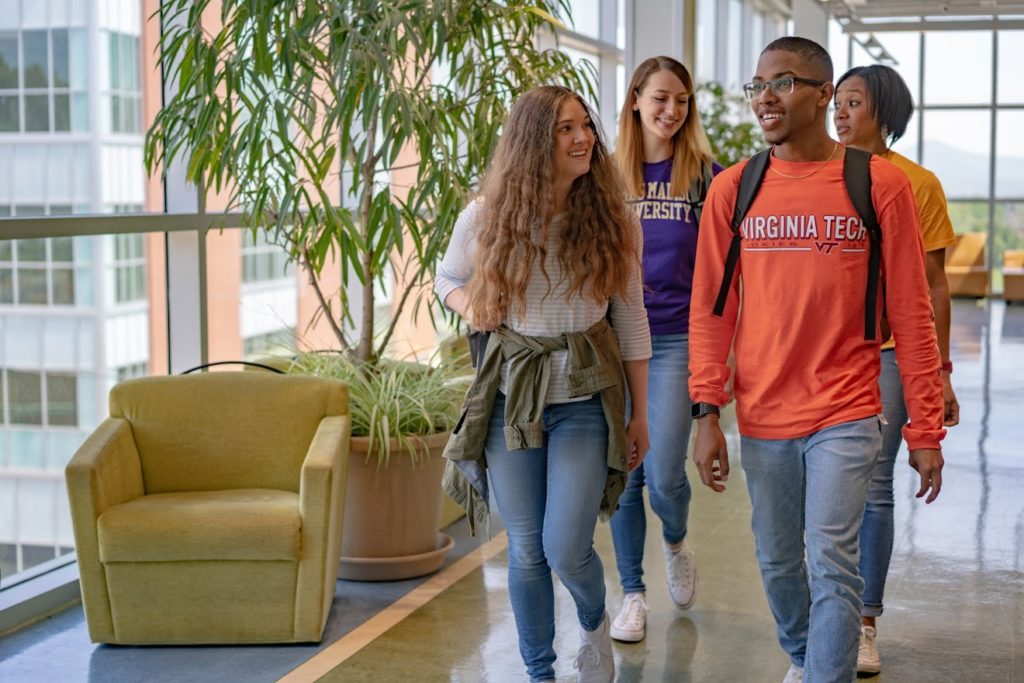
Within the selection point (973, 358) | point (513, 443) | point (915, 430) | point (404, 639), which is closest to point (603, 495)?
point (513, 443)

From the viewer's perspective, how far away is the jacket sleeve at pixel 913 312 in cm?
272

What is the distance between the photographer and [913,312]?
2742 mm

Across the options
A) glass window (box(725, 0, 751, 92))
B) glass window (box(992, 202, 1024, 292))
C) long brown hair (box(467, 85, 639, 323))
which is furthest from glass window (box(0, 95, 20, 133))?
glass window (box(992, 202, 1024, 292))

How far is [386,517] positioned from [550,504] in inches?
65.5

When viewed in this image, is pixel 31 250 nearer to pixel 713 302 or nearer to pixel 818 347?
pixel 713 302

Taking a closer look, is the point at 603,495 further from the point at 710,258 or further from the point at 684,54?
the point at 684,54

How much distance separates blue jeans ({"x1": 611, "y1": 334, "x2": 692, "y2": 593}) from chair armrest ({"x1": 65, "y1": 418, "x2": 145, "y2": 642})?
4.87 feet

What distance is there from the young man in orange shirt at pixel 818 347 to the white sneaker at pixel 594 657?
52 cm

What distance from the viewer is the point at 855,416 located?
2.69 m

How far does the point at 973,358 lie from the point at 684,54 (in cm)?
356

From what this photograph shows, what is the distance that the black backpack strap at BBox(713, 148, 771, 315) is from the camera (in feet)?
9.25

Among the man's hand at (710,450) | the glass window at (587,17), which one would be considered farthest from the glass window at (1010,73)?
the man's hand at (710,450)

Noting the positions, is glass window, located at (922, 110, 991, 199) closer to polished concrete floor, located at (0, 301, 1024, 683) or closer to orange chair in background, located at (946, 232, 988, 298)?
orange chair in background, located at (946, 232, 988, 298)

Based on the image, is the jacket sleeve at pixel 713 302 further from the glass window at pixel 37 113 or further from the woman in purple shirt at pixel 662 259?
the glass window at pixel 37 113
